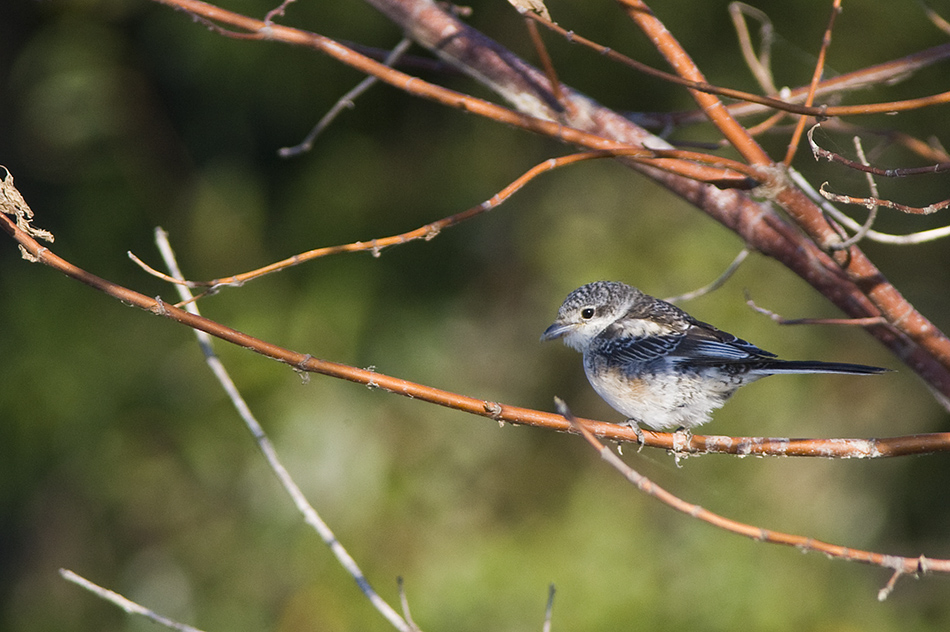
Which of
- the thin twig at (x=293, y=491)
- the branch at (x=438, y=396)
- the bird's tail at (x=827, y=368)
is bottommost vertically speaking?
the thin twig at (x=293, y=491)

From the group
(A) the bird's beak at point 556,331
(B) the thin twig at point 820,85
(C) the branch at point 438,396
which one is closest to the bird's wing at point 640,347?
(A) the bird's beak at point 556,331

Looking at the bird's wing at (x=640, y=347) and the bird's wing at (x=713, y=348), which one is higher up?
the bird's wing at (x=713, y=348)

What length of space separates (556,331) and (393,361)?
6.79 ft

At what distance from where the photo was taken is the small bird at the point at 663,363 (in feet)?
9.72

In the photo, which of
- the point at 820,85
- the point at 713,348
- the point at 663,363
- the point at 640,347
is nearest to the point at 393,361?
the point at 640,347

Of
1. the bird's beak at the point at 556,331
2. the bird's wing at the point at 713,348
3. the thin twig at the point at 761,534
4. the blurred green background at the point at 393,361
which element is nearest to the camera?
the thin twig at the point at 761,534

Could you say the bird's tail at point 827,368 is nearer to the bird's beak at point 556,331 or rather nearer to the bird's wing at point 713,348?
the bird's wing at point 713,348

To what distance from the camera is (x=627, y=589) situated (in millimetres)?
5035

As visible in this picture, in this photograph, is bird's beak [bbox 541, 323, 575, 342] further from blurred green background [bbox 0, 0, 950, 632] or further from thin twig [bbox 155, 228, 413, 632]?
blurred green background [bbox 0, 0, 950, 632]

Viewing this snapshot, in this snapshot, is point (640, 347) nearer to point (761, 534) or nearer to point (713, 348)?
point (713, 348)

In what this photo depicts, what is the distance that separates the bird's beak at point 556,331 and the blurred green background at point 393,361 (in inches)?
70.3

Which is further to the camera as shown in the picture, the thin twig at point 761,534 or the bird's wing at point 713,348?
→ the bird's wing at point 713,348

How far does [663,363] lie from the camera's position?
3072 mm

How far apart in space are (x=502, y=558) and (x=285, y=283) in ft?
7.26
